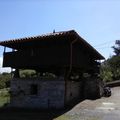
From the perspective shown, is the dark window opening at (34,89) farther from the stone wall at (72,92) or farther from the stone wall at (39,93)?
the stone wall at (72,92)

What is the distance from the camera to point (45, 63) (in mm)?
19453

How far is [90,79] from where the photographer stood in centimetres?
2595

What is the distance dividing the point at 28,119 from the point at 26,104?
5432mm

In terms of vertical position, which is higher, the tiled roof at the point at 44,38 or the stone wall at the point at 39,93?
the tiled roof at the point at 44,38

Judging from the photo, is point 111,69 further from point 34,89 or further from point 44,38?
point 44,38

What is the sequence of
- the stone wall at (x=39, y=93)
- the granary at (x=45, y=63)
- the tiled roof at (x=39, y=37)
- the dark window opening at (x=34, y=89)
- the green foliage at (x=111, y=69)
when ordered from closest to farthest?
the tiled roof at (x=39, y=37), the granary at (x=45, y=63), the stone wall at (x=39, y=93), the dark window opening at (x=34, y=89), the green foliage at (x=111, y=69)

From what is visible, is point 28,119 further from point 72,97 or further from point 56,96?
point 72,97

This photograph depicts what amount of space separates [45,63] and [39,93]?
7.51ft

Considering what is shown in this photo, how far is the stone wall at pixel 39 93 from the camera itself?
62.7 feet

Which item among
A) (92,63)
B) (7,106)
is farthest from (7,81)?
(7,106)

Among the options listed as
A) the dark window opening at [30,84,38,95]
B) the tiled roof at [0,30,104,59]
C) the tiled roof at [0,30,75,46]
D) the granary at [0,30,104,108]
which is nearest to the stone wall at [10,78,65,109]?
the granary at [0,30,104,108]

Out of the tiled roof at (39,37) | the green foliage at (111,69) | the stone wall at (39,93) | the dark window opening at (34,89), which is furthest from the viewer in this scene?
the green foliage at (111,69)

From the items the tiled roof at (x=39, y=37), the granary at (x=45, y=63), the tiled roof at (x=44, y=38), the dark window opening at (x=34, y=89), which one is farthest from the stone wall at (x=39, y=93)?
the tiled roof at (x=39, y=37)

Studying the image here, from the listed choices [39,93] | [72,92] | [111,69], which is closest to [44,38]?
[39,93]
